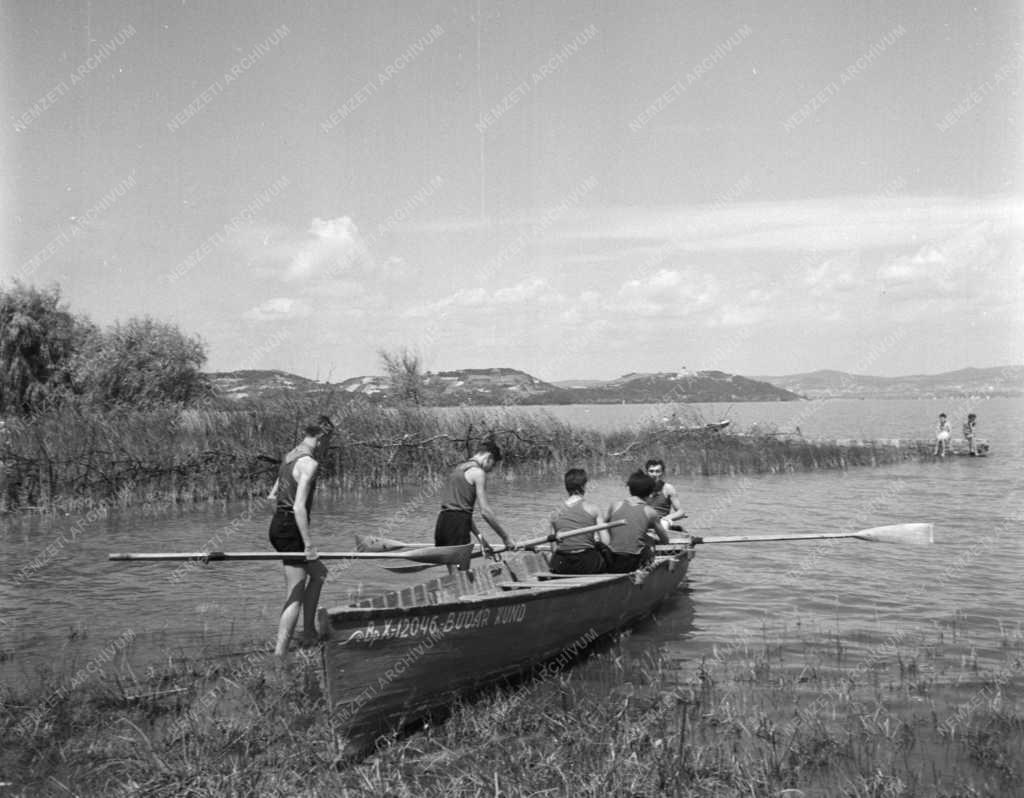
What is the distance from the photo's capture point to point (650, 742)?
225 inches

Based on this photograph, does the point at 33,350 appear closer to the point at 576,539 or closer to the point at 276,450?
the point at 276,450

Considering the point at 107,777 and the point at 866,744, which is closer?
the point at 107,777

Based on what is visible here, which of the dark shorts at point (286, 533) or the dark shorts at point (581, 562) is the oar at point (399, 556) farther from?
the dark shorts at point (581, 562)

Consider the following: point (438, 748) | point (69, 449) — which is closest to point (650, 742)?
point (438, 748)

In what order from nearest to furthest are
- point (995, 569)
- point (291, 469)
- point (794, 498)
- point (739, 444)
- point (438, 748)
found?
point (438, 748) < point (291, 469) < point (995, 569) < point (794, 498) < point (739, 444)

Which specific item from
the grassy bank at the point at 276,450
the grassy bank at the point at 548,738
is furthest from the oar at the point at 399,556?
the grassy bank at the point at 276,450

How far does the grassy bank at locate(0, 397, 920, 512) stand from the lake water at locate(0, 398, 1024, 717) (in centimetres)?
102

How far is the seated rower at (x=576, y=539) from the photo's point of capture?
9188 mm

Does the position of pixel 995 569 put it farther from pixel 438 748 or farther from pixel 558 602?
pixel 438 748

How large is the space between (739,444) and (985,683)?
68.3ft

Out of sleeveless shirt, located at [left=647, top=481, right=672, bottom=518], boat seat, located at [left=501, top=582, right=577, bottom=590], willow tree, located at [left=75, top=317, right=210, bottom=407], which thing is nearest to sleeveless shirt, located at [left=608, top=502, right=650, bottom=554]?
boat seat, located at [left=501, top=582, right=577, bottom=590]

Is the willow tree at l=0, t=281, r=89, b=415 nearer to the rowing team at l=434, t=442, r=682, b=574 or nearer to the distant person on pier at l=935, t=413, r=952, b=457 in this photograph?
the rowing team at l=434, t=442, r=682, b=574

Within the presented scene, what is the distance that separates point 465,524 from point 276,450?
1240 centimetres

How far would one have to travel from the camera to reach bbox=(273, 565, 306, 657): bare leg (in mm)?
7438
